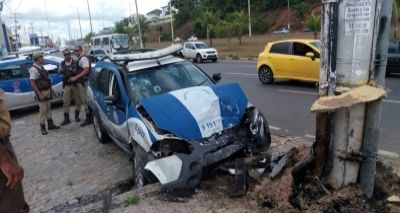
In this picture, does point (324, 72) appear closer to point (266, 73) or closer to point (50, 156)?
point (50, 156)

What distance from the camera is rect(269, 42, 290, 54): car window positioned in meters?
13.5

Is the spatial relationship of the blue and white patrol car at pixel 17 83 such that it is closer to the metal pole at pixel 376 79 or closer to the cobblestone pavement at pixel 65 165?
the cobblestone pavement at pixel 65 165

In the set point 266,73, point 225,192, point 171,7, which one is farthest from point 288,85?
point 171,7

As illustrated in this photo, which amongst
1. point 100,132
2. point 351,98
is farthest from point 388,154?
point 100,132

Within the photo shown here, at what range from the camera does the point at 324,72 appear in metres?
3.60

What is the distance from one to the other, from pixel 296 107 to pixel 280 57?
14.5 feet

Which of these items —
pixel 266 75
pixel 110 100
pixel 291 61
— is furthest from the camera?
pixel 266 75

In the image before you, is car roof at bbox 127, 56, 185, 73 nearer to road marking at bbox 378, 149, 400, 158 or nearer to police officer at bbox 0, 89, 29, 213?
police officer at bbox 0, 89, 29, 213

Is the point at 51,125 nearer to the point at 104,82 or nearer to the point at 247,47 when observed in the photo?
the point at 104,82

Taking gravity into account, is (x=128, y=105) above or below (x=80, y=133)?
above

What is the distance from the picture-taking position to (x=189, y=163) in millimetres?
4148

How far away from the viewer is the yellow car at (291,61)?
12414 mm

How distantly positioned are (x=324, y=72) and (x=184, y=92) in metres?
1.98

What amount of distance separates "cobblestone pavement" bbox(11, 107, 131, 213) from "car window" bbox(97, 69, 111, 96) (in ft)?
3.87
